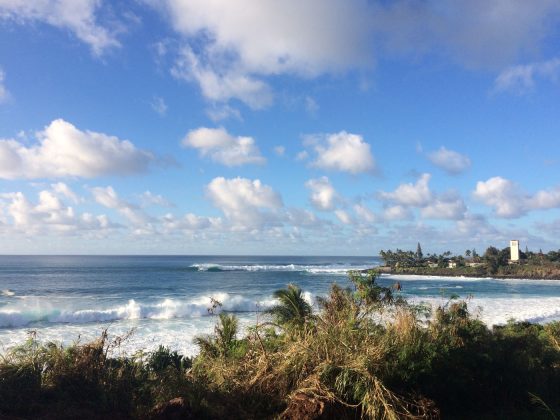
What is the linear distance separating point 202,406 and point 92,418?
68.2 inches

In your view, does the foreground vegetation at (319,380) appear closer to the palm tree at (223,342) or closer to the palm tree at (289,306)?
the palm tree at (223,342)

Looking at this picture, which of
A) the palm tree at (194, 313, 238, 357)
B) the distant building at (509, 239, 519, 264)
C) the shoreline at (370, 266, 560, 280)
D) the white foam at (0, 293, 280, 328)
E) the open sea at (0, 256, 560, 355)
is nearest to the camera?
the palm tree at (194, 313, 238, 357)

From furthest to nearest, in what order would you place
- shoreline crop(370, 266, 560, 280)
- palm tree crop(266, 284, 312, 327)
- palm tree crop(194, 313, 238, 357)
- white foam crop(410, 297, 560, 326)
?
shoreline crop(370, 266, 560, 280), white foam crop(410, 297, 560, 326), palm tree crop(266, 284, 312, 327), palm tree crop(194, 313, 238, 357)

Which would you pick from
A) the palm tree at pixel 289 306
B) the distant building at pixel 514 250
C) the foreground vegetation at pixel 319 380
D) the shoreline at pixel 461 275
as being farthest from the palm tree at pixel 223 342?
the distant building at pixel 514 250

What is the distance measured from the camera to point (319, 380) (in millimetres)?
7250

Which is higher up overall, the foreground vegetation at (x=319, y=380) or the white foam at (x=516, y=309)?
the foreground vegetation at (x=319, y=380)

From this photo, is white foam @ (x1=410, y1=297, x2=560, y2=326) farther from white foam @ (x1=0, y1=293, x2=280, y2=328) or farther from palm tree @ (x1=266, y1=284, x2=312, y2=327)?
white foam @ (x1=0, y1=293, x2=280, y2=328)

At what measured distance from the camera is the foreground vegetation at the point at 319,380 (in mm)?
7160

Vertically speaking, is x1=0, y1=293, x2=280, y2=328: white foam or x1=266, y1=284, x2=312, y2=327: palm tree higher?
x1=266, y1=284, x2=312, y2=327: palm tree

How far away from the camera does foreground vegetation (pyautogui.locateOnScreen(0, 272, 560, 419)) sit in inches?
282

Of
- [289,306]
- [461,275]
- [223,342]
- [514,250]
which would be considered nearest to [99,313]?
[289,306]

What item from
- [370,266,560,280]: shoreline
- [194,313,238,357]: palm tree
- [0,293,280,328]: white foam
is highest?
[194,313,238,357]: palm tree

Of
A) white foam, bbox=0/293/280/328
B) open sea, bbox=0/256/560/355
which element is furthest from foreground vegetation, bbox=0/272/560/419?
white foam, bbox=0/293/280/328

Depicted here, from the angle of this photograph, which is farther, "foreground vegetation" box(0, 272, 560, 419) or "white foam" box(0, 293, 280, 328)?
"white foam" box(0, 293, 280, 328)
